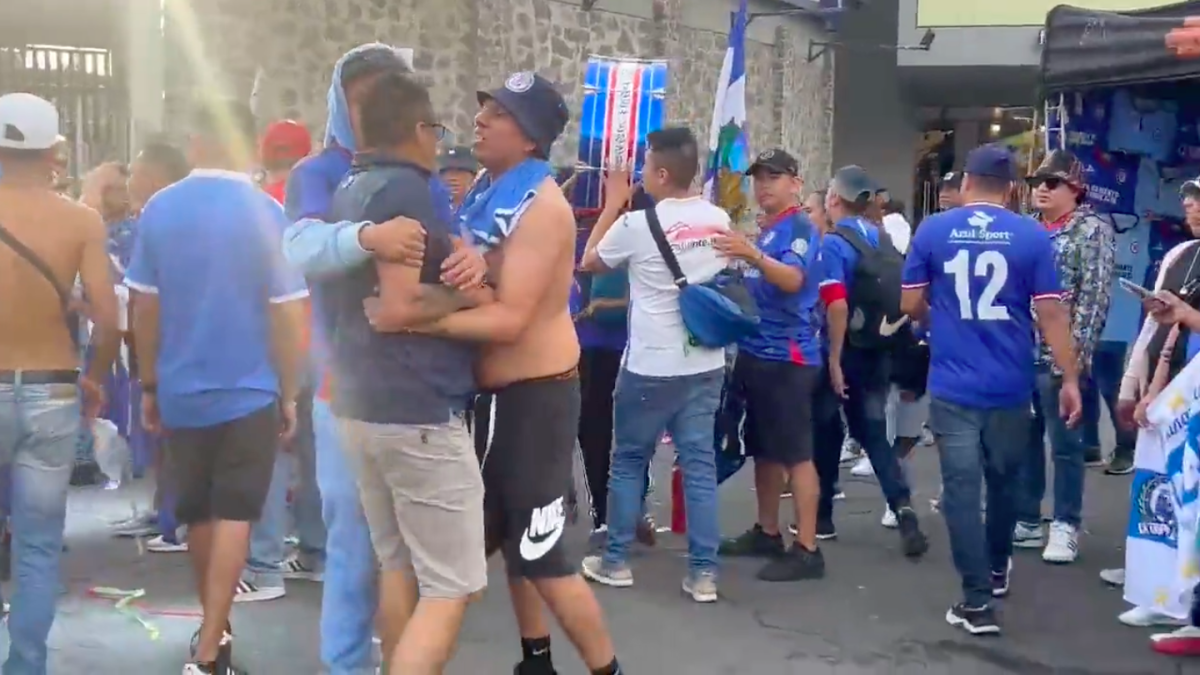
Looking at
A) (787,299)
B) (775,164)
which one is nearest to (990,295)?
(787,299)

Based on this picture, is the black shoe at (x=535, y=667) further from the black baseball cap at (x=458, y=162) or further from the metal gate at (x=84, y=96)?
the metal gate at (x=84, y=96)

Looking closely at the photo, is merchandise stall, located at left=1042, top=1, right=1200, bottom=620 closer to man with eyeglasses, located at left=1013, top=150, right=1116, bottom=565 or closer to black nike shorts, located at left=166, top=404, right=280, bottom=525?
man with eyeglasses, located at left=1013, top=150, right=1116, bottom=565

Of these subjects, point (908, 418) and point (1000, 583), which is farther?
point (908, 418)

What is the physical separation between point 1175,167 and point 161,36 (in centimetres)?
824

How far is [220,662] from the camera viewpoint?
4363mm

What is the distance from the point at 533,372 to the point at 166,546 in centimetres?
337

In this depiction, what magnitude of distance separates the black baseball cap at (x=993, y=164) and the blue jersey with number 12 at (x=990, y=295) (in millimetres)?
135

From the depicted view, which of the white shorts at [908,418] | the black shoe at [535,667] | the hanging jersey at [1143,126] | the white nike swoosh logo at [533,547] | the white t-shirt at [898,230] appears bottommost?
the black shoe at [535,667]

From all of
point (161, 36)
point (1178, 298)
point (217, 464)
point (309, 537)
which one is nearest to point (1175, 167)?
point (1178, 298)

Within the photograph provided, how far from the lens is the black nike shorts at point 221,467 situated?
13.6 feet

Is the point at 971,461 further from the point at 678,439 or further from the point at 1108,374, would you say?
the point at 1108,374

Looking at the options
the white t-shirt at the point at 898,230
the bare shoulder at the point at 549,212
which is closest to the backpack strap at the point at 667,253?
the bare shoulder at the point at 549,212

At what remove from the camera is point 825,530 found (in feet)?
22.6

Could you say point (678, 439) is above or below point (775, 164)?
below
